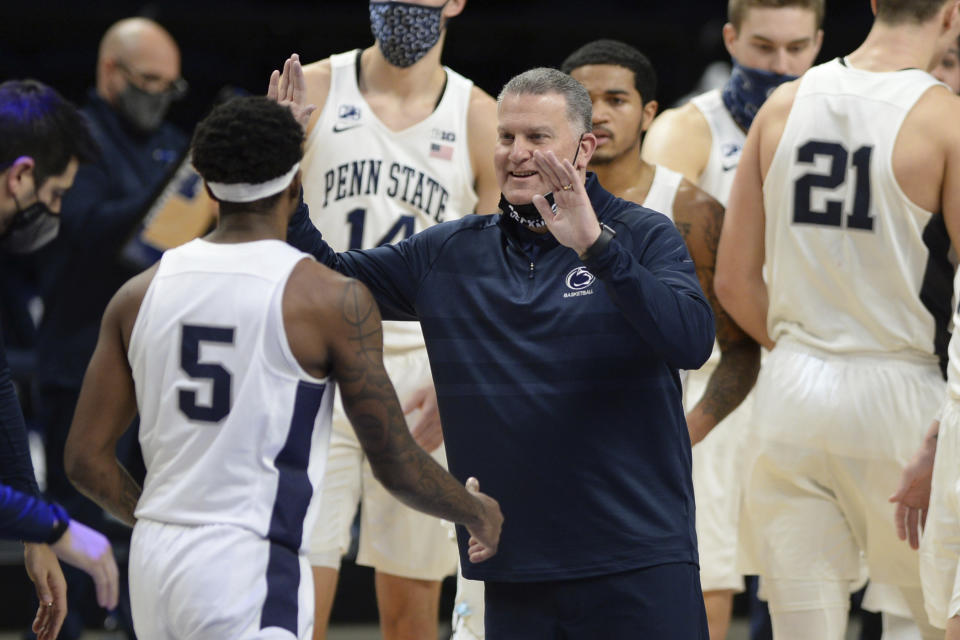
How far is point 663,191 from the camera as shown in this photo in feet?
15.5

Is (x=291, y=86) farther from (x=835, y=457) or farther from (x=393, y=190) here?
(x=835, y=457)

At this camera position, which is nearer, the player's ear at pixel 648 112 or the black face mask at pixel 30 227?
the black face mask at pixel 30 227

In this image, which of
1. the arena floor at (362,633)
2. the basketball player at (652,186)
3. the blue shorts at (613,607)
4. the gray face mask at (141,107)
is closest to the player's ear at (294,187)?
the blue shorts at (613,607)

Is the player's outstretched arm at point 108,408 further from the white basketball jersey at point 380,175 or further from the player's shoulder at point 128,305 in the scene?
the white basketball jersey at point 380,175

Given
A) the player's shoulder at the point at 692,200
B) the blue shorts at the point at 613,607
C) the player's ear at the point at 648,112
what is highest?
the player's ear at the point at 648,112

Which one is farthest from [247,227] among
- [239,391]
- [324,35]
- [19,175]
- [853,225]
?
[324,35]

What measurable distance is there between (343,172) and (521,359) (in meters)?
1.79

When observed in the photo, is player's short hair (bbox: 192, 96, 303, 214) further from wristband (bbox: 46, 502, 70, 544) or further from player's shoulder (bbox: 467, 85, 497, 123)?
player's shoulder (bbox: 467, 85, 497, 123)

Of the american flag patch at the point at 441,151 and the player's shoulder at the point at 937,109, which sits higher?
the player's shoulder at the point at 937,109

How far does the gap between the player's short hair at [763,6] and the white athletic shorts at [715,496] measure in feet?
4.26

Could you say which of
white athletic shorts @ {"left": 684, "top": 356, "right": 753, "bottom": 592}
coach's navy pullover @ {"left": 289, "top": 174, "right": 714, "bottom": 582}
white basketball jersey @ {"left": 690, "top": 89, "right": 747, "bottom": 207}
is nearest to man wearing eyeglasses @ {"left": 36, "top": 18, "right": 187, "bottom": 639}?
white basketball jersey @ {"left": 690, "top": 89, "right": 747, "bottom": 207}

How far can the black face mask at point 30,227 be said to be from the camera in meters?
4.13

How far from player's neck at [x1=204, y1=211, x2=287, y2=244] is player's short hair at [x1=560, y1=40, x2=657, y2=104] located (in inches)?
80.9

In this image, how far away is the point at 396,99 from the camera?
523 cm
